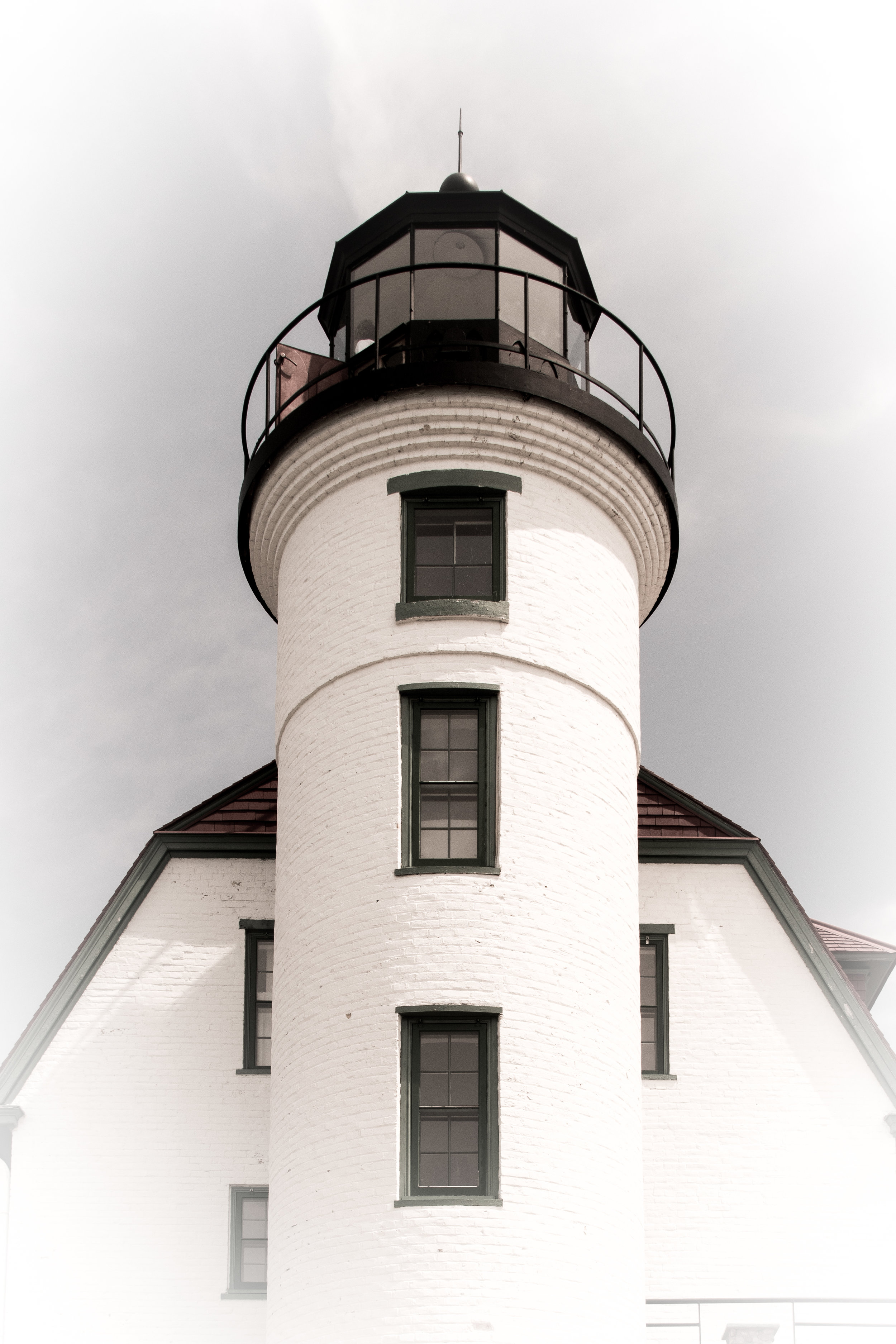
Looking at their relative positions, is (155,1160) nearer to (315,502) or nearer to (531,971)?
(531,971)

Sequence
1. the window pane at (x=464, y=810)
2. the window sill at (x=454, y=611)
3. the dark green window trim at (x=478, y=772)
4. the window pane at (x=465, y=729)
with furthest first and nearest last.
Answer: the window sill at (x=454, y=611), the window pane at (x=465, y=729), the window pane at (x=464, y=810), the dark green window trim at (x=478, y=772)

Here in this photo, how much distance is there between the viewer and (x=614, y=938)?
17000 millimetres

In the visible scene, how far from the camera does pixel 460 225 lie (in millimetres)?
19641

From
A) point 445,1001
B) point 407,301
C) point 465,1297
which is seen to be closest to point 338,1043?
point 445,1001

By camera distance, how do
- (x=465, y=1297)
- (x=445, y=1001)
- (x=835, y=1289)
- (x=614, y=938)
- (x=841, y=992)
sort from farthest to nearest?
(x=841, y=992)
(x=835, y=1289)
(x=614, y=938)
(x=445, y=1001)
(x=465, y=1297)

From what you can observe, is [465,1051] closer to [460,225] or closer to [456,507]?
[456,507]

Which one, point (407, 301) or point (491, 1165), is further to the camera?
point (407, 301)

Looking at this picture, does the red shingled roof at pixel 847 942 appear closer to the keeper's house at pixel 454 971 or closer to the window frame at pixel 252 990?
the keeper's house at pixel 454 971

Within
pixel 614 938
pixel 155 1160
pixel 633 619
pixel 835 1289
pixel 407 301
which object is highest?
pixel 407 301

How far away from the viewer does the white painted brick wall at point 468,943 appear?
591 inches

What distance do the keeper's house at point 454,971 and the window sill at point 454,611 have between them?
4 cm

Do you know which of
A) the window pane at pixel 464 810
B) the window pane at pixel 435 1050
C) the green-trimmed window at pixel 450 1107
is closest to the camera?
the green-trimmed window at pixel 450 1107

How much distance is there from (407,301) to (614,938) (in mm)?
8503

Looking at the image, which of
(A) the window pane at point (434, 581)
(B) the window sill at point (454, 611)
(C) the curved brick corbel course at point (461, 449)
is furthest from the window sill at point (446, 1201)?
(C) the curved brick corbel course at point (461, 449)
